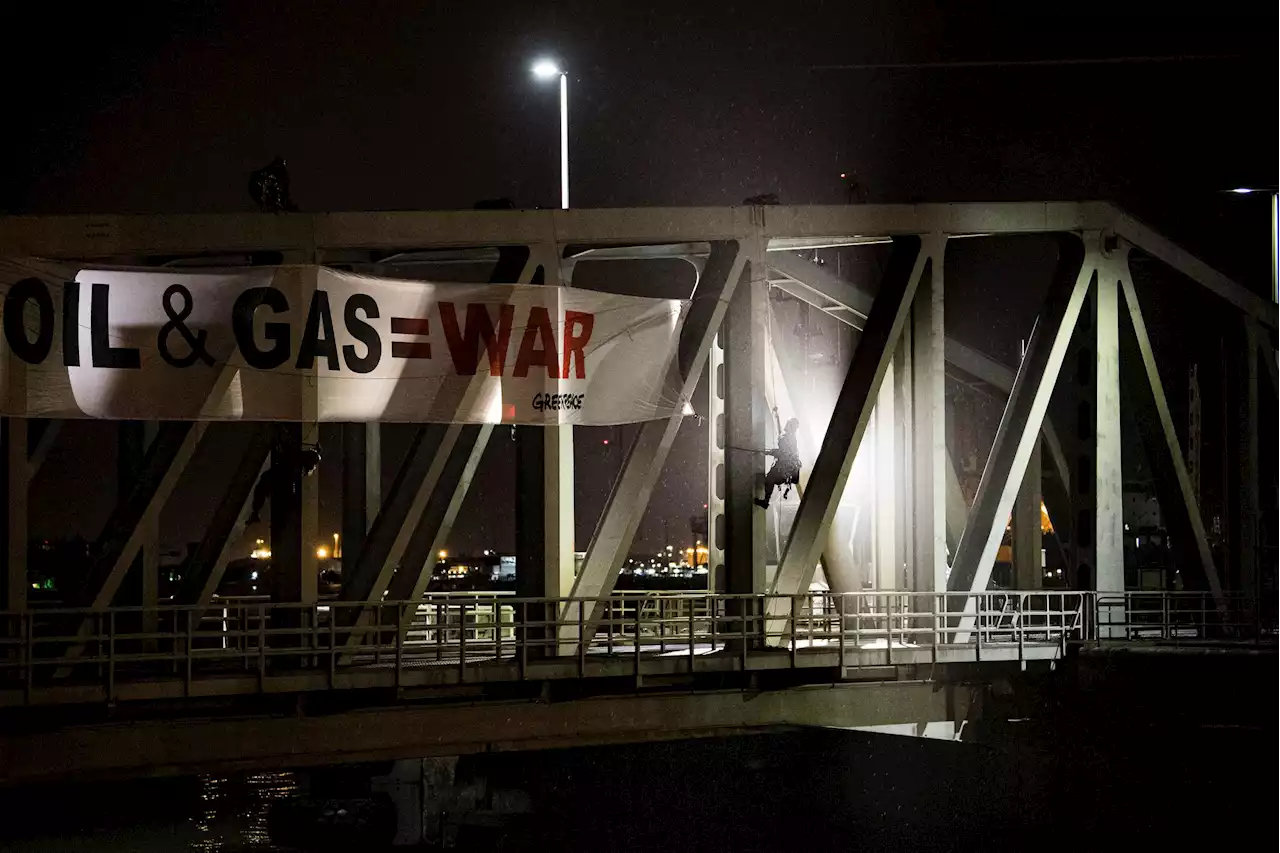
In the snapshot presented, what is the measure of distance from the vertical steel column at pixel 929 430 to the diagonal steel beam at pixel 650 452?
366 cm

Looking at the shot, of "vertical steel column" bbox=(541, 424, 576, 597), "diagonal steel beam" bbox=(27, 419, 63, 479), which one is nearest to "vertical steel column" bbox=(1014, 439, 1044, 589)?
"vertical steel column" bbox=(541, 424, 576, 597)

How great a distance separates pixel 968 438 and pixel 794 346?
10.9 metres

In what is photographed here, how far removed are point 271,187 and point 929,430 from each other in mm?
11113

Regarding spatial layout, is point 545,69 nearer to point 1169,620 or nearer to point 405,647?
point 405,647

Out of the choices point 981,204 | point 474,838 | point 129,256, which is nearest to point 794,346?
point 981,204

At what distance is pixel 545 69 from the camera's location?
25.2m

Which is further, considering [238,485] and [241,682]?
[238,485]

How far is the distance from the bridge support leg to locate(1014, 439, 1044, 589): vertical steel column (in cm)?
734

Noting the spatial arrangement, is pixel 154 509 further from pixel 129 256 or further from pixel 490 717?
pixel 490 717

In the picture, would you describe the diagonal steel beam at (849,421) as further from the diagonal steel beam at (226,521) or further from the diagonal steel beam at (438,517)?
the diagonal steel beam at (226,521)

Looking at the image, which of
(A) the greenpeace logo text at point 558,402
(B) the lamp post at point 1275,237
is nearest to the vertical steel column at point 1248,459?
(B) the lamp post at point 1275,237

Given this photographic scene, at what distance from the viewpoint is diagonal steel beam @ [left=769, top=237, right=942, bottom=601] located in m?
21.5

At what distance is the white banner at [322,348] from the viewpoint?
1781cm

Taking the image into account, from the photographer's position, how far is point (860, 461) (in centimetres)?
3266
